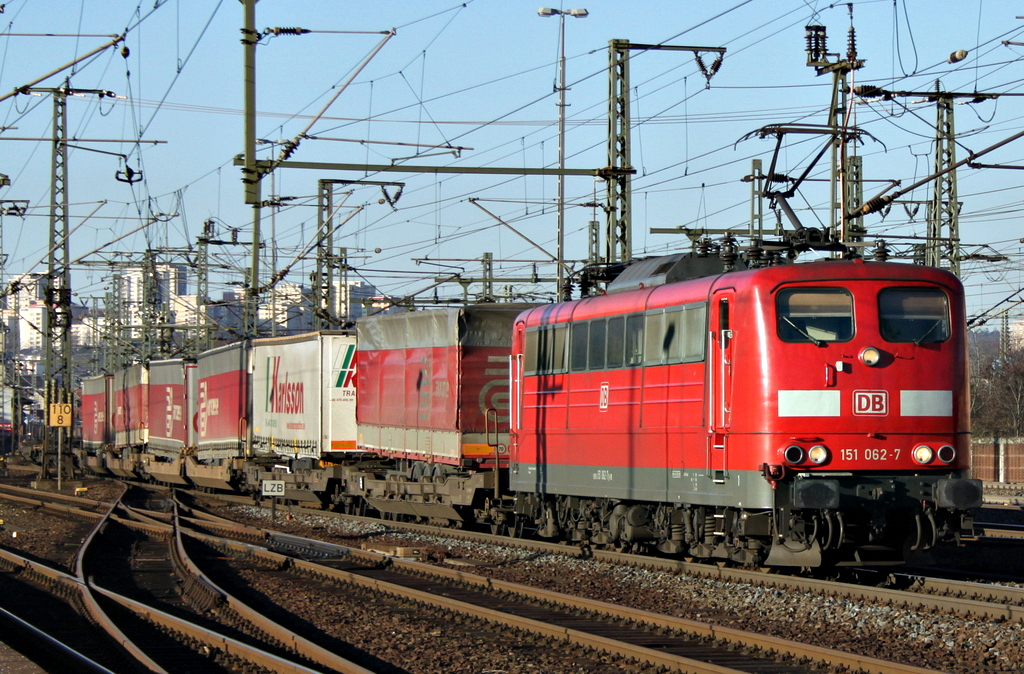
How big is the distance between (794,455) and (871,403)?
0.99m

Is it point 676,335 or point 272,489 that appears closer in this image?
point 676,335

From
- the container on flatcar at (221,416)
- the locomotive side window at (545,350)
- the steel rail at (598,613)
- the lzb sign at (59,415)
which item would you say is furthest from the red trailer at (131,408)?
the steel rail at (598,613)

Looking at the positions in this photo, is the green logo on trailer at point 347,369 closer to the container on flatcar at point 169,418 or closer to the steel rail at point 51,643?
the steel rail at point 51,643

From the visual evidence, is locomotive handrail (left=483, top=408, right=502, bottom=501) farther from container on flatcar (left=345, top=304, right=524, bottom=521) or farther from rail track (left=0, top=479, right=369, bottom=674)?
rail track (left=0, top=479, right=369, bottom=674)

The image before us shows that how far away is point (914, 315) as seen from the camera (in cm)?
1364

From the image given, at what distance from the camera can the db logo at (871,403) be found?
43.3ft

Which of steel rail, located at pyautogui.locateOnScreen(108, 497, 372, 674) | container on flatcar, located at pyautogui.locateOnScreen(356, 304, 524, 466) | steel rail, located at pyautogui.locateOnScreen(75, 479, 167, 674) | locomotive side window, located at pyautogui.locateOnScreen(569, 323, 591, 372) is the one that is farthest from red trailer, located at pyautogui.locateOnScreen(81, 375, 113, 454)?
locomotive side window, located at pyautogui.locateOnScreen(569, 323, 591, 372)

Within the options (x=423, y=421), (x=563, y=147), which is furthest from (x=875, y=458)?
(x=563, y=147)

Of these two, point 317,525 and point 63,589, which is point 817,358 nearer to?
point 63,589

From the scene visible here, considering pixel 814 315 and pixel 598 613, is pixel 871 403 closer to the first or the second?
pixel 814 315

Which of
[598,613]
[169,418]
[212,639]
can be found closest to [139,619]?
[212,639]

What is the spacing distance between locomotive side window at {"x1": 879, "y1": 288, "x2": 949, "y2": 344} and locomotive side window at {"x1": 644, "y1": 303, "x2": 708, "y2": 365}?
194 cm

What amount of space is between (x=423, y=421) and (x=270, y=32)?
7178 mm

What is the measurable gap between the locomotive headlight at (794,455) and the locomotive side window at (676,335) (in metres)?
1.74
